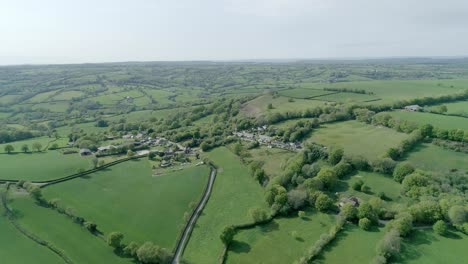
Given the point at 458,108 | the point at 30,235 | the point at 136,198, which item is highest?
the point at 458,108

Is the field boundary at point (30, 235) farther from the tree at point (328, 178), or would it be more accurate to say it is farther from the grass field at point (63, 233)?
the tree at point (328, 178)

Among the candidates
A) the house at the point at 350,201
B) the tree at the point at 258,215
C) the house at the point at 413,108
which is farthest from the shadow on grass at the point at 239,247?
the house at the point at 413,108

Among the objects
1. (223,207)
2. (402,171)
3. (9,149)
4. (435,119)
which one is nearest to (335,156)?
(402,171)

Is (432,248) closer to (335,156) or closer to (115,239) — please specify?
(335,156)

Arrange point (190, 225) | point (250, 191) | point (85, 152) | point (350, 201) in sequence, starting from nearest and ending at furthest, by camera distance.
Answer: point (190, 225)
point (350, 201)
point (250, 191)
point (85, 152)

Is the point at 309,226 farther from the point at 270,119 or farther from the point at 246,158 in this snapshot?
the point at 270,119

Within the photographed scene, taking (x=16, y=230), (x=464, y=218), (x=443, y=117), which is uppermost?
(x=443, y=117)

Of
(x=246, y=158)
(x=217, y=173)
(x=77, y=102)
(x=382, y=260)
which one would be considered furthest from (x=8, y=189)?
(x=77, y=102)
